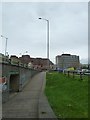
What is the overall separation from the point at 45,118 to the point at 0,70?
8701 mm

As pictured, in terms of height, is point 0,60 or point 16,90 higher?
point 0,60

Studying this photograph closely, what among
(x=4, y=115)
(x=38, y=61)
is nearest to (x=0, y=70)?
(x=4, y=115)

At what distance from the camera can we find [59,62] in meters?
165

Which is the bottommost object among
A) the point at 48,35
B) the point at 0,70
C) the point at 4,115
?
the point at 4,115

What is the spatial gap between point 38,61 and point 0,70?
172m

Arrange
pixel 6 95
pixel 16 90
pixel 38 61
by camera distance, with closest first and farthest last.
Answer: pixel 6 95 → pixel 16 90 → pixel 38 61

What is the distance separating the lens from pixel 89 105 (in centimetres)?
1588

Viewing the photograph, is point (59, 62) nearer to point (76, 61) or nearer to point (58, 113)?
point (76, 61)

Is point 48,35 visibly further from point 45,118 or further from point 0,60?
point 45,118

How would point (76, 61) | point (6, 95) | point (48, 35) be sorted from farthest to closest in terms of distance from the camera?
1. point (76, 61)
2. point (48, 35)
3. point (6, 95)

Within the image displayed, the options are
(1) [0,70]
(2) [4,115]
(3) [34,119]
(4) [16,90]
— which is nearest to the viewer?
(3) [34,119]

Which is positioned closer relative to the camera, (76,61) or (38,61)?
(76,61)

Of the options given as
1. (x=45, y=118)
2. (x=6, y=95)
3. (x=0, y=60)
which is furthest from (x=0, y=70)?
(x=45, y=118)

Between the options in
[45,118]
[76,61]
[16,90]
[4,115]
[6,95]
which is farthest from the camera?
[76,61]
